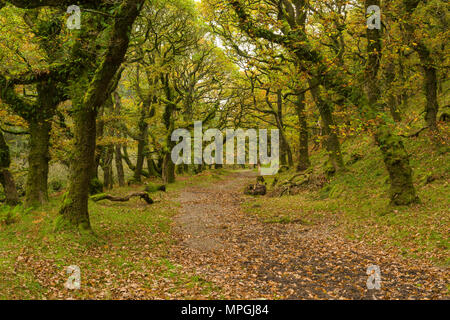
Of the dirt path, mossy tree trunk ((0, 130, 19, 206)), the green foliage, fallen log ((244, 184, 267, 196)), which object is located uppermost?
mossy tree trunk ((0, 130, 19, 206))

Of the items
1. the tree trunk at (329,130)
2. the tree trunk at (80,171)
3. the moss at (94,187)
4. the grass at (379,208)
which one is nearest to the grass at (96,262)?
the tree trunk at (80,171)

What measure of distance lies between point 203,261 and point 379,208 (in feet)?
23.8

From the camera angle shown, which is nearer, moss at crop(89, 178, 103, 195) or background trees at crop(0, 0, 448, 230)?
background trees at crop(0, 0, 448, 230)

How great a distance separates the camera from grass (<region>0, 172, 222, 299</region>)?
621 centimetres

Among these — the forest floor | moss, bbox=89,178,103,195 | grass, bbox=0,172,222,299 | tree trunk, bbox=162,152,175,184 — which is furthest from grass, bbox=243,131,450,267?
tree trunk, bbox=162,152,175,184

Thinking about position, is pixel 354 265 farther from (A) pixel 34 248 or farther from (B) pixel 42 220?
(B) pixel 42 220

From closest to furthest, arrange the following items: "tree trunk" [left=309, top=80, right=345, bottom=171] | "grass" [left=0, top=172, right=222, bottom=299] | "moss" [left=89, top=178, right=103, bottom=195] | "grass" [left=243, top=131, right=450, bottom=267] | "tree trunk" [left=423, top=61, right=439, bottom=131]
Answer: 1. "grass" [left=0, top=172, right=222, bottom=299]
2. "grass" [left=243, top=131, right=450, bottom=267]
3. "tree trunk" [left=423, top=61, right=439, bottom=131]
4. "tree trunk" [left=309, top=80, right=345, bottom=171]
5. "moss" [left=89, top=178, right=103, bottom=195]

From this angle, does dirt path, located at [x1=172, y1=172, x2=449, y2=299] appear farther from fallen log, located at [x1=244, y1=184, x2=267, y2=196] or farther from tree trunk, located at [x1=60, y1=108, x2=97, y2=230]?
fallen log, located at [x1=244, y1=184, x2=267, y2=196]

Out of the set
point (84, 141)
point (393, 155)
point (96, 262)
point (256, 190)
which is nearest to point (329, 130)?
point (393, 155)

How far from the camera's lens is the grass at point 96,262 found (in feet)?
20.4

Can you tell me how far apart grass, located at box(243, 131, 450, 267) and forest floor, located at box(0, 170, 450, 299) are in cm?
38
